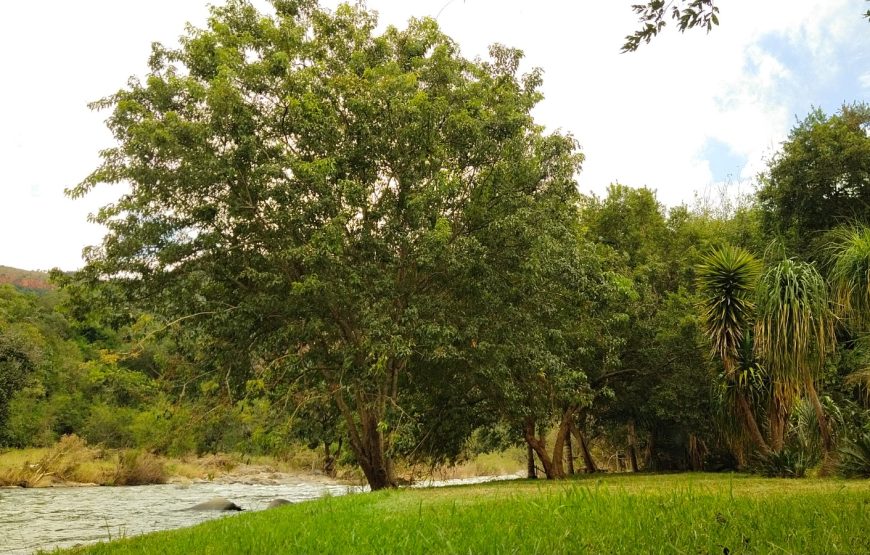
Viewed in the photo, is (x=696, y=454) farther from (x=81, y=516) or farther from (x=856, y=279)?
(x=81, y=516)

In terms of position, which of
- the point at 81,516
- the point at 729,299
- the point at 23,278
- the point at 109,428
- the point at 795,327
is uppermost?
the point at 23,278

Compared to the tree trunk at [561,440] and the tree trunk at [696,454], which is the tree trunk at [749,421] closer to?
the tree trunk at [561,440]

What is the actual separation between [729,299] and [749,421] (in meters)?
3.71

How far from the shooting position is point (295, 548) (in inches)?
196

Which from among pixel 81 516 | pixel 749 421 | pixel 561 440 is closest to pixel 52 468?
pixel 81 516

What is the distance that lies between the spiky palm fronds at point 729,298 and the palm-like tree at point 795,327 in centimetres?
177

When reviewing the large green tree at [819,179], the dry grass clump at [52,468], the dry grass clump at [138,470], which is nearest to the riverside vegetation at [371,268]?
the large green tree at [819,179]

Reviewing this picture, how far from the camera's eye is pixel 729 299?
15961mm

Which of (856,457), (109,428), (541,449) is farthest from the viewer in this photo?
(109,428)

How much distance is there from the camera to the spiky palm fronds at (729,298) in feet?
52.1

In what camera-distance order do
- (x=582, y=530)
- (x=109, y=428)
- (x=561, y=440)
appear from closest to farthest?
(x=582, y=530) < (x=561, y=440) < (x=109, y=428)

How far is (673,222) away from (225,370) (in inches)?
828

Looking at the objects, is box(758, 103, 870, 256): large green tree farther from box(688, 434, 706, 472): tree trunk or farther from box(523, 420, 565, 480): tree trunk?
box(523, 420, 565, 480): tree trunk

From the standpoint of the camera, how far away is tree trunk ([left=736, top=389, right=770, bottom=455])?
54.9 ft
